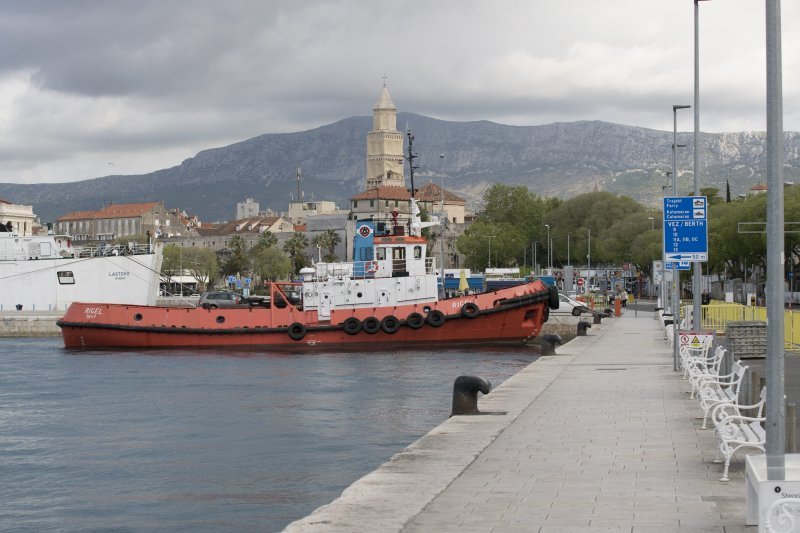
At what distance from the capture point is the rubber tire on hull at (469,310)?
44.4 metres

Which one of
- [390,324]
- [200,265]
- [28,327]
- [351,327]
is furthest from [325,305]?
[200,265]

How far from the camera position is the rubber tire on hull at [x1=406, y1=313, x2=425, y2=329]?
44.0 metres

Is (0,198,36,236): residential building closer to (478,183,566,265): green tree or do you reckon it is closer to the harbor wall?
(478,183,566,265): green tree

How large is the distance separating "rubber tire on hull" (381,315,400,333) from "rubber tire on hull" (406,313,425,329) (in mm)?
468

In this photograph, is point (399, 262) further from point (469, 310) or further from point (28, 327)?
point (28, 327)

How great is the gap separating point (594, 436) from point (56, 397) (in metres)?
17.9

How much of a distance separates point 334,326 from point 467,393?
27.2 metres

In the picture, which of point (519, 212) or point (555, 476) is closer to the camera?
point (555, 476)

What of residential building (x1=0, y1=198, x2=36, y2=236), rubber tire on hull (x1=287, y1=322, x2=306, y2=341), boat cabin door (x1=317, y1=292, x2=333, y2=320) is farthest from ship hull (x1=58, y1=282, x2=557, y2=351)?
residential building (x1=0, y1=198, x2=36, y2=236)

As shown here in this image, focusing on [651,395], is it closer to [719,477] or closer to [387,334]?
[719,477]

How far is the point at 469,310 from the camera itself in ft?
146

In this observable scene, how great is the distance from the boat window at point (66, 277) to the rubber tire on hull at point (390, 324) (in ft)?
90.4

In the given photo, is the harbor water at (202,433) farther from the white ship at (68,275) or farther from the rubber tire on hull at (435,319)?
the white ship at (68,275)

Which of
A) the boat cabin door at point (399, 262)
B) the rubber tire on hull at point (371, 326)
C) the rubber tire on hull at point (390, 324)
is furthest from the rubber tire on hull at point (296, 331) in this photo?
the boat cabin door at point (399, 262)
